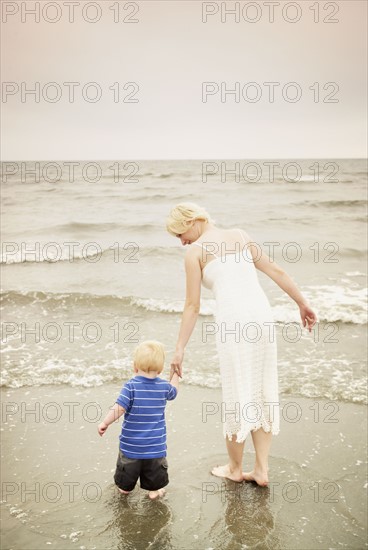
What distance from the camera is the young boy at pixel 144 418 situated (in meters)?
3.11

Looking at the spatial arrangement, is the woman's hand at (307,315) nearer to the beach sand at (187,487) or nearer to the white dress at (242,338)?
the white dress at (242,338)

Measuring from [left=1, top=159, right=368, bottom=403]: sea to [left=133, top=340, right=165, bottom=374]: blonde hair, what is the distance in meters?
2.43

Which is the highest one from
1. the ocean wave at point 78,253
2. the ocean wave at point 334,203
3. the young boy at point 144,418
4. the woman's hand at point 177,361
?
the ocean wave at point 334,203

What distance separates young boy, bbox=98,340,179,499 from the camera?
3.11 meters

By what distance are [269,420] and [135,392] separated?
3.03ft

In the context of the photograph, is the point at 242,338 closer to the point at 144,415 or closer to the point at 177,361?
the point at 177,361

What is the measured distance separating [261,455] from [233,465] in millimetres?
241

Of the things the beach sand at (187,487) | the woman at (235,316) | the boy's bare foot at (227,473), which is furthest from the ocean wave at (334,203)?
the woman at (235,316)

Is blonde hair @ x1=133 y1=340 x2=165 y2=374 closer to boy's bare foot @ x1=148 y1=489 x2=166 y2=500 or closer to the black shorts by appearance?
the black shorts

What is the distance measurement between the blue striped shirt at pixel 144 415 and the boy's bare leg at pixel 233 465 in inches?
20.8

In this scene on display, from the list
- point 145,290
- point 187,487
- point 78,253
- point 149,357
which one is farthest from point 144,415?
point 78,253

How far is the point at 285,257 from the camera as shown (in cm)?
1345

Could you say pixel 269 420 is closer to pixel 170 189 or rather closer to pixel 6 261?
pixel 6 261

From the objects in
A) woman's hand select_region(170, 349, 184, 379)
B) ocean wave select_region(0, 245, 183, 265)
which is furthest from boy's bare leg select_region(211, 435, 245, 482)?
ocean wave select_region(0, 245, 183, 265)
